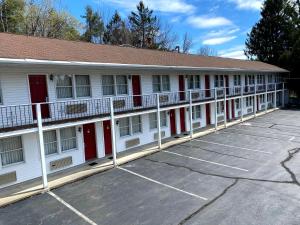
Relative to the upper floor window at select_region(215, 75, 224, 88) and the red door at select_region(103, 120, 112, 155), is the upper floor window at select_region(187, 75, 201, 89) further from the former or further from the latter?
the red door at select_region(103, 120, 112, 155)

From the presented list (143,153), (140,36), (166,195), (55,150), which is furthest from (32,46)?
(140,36)

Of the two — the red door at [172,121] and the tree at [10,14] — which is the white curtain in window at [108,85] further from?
the tree at [10,14]

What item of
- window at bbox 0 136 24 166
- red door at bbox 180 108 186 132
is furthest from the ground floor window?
red door at bbox 180 108 186 132

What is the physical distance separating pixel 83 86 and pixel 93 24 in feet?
126

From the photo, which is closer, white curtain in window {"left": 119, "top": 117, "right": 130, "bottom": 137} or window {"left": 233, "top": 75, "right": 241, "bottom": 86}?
white curtain in window {"left": 119, "top": 117, "right": 130, "bottom": 137}

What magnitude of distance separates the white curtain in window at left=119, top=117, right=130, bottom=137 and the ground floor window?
10.5 ft

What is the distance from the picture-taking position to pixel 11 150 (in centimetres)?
1173

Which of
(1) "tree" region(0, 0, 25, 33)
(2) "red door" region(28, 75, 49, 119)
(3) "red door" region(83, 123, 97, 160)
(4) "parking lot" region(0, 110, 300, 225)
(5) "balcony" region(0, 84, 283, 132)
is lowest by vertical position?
(4) "parking lot" region(0, 110, 300, 225)

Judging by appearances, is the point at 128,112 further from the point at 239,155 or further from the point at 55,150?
Result: the point at 239,155

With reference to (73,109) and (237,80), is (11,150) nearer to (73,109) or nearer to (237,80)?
(73,109)

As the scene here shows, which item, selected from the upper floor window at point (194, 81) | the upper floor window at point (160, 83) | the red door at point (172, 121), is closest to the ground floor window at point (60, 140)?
the upper floor window at point (160, 83)

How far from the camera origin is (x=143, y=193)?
10469 millimetres

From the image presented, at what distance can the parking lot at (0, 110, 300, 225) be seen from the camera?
858 cm

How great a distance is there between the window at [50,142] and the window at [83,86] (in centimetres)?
244
